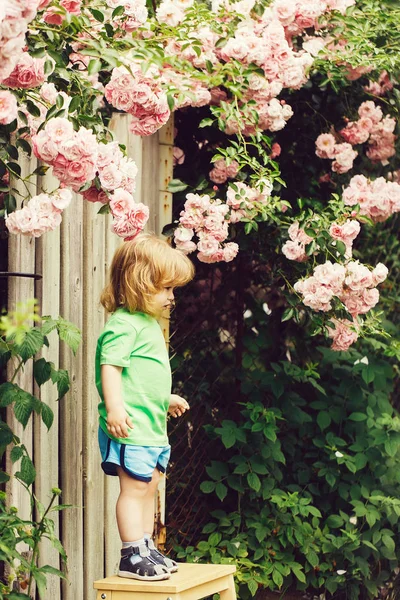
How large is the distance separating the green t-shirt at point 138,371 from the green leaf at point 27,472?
0.26 m

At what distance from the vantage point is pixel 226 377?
4914mm

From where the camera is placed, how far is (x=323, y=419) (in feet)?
15.9

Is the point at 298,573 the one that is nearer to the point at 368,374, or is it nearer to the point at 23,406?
the point at 368,374

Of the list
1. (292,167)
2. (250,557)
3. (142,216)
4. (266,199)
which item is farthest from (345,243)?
(250,557)

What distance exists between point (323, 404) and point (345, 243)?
1.03 m

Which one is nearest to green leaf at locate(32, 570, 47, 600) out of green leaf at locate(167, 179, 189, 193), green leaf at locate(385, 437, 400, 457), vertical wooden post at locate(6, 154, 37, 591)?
vertical wooden post at locate(6, 154, 37, 591)

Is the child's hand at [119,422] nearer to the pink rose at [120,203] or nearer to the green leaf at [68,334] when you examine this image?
the green leaf at [68,334]

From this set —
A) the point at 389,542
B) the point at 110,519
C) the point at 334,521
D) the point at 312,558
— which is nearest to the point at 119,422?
the point at 110,519

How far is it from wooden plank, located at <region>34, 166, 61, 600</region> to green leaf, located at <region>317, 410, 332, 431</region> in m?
1.59

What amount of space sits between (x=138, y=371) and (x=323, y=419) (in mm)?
1724

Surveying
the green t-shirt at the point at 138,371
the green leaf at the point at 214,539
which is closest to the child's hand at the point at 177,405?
the green t-shirt at the point at 138,371

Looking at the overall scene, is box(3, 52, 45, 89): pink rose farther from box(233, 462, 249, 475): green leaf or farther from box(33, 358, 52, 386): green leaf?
box(233, 462, 249, 475): green leaf

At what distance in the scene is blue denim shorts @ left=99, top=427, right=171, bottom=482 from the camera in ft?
10.7

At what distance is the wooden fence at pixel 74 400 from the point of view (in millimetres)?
3494
